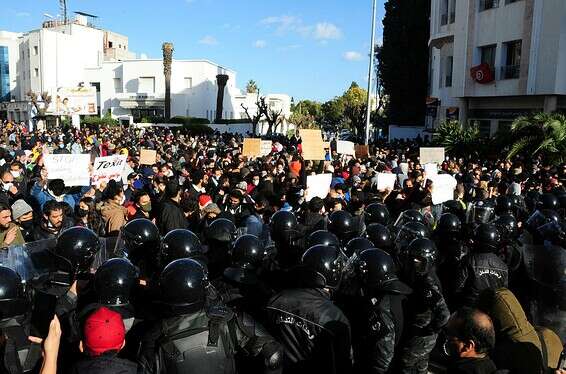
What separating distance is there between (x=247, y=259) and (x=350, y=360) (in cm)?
120

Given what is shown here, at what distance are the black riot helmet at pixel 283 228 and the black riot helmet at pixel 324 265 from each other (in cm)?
166

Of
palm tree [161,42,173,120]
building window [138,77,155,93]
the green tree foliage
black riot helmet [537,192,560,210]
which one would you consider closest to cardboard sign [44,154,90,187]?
black riot helmet [537,192,560,210]

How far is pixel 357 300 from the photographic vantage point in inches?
149

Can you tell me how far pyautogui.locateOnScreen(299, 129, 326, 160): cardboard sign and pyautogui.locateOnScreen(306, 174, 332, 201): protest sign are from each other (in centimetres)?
392

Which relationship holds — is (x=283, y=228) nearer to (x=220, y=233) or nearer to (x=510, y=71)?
(x=220, y=233)

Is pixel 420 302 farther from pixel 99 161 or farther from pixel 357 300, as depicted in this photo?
pixel 99 161

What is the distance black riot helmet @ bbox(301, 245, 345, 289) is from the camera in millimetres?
3170

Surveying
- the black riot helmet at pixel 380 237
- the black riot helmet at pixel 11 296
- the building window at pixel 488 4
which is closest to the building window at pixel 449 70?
the building window at pixel 488 4

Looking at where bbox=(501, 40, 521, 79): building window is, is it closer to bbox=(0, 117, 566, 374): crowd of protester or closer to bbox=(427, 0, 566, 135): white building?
bbox=(427, 0, 566, 135): white building

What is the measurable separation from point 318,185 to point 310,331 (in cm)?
561

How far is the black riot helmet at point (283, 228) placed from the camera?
16.5 ft

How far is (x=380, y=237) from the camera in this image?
5.02m

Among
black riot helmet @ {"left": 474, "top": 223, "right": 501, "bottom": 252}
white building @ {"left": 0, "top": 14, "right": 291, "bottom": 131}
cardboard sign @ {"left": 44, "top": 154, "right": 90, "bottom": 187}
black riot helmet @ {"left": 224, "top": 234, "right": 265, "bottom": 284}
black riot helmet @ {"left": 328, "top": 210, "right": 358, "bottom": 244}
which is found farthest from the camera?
white building @ {"left": 0, "top": 14, "right": 291, "bottom": 131}

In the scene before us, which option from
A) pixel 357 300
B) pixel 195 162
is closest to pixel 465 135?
pixel 195 162
